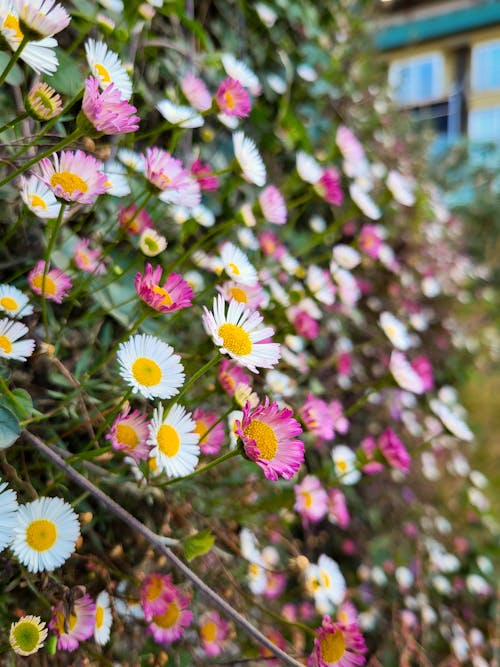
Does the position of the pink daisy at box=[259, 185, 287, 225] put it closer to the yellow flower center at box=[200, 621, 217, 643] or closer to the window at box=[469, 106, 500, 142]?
the yellow flower center at box=[200, 621, 217, 643]

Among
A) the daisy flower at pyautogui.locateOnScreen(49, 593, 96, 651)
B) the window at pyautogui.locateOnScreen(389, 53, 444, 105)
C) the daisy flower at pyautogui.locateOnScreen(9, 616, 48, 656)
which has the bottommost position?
the window at pyautogui.locateOnScreen(389, 53, 444, 105)

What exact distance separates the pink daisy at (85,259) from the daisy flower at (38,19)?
24cm

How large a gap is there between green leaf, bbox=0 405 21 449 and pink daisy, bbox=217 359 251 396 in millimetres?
202

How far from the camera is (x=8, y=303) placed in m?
0.46

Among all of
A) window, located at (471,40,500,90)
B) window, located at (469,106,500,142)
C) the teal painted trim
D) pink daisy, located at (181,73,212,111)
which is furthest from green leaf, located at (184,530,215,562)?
window, located at (471,40,500,90)

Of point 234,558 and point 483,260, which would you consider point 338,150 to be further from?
point 483,260

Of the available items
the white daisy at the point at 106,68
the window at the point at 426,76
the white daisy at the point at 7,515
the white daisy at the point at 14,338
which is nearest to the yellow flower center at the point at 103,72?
the white daisy at the point at 106,68

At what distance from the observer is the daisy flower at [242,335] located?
15.4 inches

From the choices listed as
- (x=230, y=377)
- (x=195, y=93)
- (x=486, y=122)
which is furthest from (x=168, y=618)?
(x=486, y=122)

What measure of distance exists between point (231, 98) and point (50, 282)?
27cm

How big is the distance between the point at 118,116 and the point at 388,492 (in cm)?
105

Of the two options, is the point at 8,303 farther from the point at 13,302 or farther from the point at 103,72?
the point at 103,72

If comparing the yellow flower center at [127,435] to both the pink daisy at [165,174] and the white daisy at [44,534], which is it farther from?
the pink daisy at [165,174]

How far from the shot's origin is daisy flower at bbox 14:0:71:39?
342 millimetres
